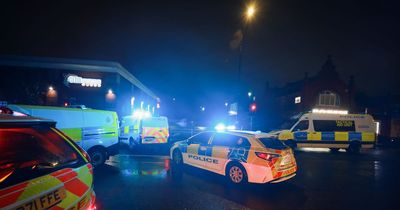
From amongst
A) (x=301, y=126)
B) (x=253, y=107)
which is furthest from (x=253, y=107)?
(x=301, y=126)

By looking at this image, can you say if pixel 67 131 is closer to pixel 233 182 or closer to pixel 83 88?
pixel 233 182

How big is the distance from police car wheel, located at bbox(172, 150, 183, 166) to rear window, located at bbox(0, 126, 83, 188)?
596cm

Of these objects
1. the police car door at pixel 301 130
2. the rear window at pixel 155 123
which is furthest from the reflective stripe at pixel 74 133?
the police car door at pixel 301 130

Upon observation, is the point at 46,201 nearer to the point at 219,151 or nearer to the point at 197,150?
the point at 219,151

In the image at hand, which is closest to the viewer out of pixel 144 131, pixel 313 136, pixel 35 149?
pixel 35 149

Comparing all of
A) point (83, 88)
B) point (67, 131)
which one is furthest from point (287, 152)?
point (83, 88)

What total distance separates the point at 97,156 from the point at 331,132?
12.8 m

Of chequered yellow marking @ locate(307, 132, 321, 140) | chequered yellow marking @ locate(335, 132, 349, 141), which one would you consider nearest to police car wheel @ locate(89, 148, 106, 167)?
chequered yellow marking @ locate(307, 132, 321, 140)

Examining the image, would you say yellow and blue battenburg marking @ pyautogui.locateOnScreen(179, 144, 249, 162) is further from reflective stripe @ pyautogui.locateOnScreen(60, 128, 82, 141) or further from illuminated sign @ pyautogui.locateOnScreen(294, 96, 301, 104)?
illuminated sign @ pyautogui.locateOnScreen(294, 96, 301, 104)

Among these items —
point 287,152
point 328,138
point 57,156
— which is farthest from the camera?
point 328,138

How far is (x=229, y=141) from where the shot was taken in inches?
269

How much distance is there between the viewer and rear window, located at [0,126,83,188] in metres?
2.17

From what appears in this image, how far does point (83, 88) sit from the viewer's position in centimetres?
2570

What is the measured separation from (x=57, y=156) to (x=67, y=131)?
540 centimetres
